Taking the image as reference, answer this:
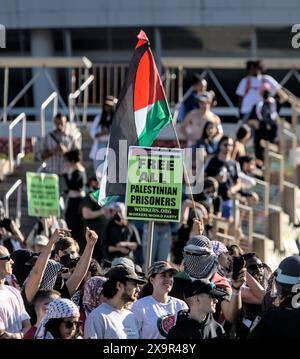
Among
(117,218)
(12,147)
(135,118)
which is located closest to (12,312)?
(135,118)

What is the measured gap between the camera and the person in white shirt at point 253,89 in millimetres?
23922

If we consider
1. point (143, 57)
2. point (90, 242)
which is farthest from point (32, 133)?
point (90, 242)

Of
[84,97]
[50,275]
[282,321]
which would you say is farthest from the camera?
[84,97]

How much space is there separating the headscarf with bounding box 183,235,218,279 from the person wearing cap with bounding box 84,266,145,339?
0.51m

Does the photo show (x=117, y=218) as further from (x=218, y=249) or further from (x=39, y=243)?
(x=218, y=249)

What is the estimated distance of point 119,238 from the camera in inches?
726

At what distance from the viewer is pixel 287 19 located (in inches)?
1206

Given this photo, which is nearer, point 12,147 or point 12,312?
point 12,312

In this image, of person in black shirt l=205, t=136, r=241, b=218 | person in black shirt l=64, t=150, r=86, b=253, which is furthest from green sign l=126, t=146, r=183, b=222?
person in black shirt l=205, t=136, r=241, b=218

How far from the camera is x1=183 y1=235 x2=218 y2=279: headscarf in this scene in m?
11.8

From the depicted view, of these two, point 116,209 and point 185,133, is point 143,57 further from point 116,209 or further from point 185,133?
point 185,133

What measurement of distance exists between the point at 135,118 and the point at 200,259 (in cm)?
247

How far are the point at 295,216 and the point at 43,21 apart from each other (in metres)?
11.4

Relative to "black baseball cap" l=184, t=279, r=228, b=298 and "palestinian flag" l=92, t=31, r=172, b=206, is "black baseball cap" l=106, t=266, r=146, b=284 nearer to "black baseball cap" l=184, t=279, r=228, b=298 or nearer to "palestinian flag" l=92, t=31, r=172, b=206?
"black baseball cap" l=184, t=279, r=228, b=298
